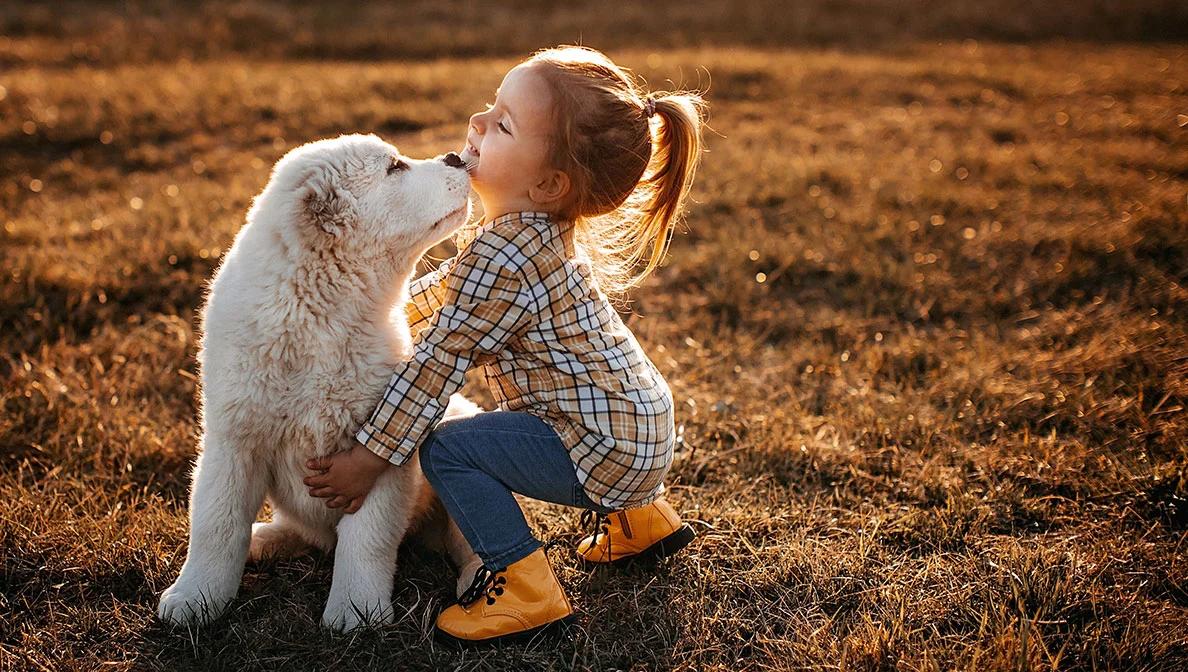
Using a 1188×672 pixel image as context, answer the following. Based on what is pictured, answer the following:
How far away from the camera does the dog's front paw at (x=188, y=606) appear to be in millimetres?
2389

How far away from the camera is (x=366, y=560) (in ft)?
7.88

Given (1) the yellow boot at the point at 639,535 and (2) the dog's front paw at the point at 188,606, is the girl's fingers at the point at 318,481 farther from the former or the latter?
(1) the yellow boot at the point at 639,535

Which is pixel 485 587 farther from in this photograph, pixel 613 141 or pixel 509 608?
pixel 613 141

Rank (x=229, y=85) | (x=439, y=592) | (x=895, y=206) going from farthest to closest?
(x=229, y=85), (x=895, y=206), (x=439, y=592)

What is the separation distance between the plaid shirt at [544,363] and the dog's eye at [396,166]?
0.92ft

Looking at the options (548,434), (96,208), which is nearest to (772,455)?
(548,434)

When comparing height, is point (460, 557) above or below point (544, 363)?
below

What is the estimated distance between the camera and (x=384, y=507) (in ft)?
7.91

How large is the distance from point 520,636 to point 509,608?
0.08 meters

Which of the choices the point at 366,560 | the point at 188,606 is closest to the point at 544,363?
the point at 366,560

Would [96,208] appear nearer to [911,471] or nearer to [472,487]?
[472,487]

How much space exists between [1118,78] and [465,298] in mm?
10663

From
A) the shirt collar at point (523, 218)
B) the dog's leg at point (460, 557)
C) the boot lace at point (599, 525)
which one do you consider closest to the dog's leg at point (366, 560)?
the dog's leg at point (460, 557)

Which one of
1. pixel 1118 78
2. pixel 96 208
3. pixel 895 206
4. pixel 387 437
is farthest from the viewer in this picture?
pixel 1118 78
